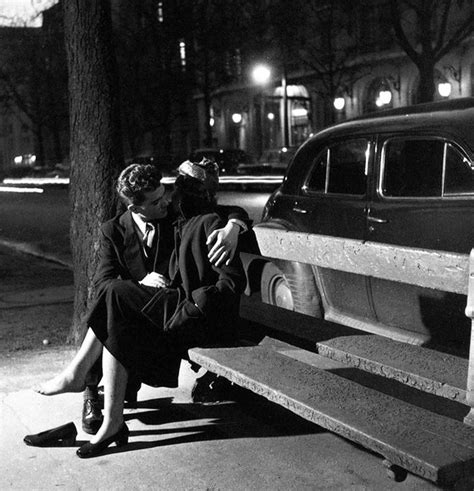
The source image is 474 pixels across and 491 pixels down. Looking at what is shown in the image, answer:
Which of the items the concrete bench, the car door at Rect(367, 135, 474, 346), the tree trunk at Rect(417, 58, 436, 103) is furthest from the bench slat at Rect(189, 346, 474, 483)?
the tree trunk at Rect(417, 58, 436, 103)

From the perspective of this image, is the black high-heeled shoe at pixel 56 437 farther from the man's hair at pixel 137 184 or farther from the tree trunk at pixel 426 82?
the tree trunk at pixel 426 82

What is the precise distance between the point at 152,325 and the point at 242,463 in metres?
0.83

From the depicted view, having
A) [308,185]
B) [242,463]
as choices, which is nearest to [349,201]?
[308,185]

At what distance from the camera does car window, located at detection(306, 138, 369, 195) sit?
605 cm

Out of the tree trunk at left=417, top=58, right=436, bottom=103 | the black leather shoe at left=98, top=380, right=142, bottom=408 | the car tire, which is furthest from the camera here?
the tree trunk at left=417, top=58, right=436, bottom=103

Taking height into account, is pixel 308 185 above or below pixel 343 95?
below

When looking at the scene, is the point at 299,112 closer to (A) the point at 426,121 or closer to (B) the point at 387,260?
(A) the point at 426,121

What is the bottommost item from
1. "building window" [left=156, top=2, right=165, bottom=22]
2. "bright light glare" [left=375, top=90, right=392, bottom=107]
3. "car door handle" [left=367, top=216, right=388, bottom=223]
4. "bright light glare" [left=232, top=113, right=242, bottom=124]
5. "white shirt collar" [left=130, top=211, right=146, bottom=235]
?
"car door handle" [left=367, top=216, right=388, bottom=223]

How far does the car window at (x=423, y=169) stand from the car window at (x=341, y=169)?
244 mm

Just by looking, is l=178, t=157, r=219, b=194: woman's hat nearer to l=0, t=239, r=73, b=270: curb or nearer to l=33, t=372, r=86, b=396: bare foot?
l=33, t=372, r=86, b=396: bare foot

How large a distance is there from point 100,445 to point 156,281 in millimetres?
886

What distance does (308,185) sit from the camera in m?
6.60

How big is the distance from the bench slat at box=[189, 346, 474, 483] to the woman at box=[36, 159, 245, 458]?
0.15 meters

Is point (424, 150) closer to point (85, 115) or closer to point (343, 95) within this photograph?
point (85, 115)
